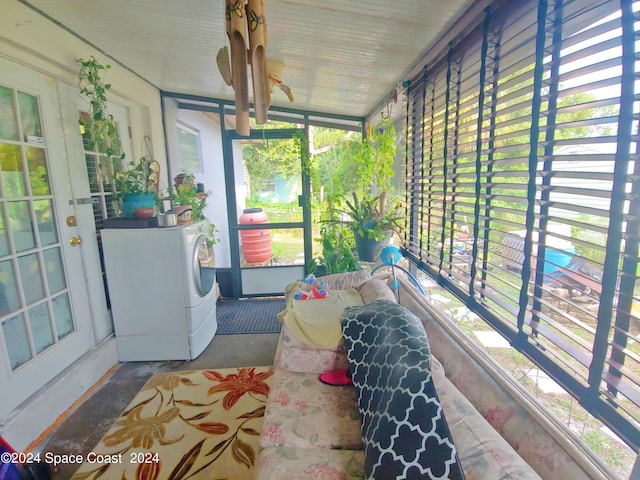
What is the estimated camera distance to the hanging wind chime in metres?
1.21

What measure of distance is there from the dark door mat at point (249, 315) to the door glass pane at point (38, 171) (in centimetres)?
185

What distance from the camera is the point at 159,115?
3408 mm

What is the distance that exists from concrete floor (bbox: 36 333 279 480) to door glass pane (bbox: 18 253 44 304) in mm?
789

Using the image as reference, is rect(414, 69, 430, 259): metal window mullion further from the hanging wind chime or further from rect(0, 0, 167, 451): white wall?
rect(0, 0, 167, 451): white wall

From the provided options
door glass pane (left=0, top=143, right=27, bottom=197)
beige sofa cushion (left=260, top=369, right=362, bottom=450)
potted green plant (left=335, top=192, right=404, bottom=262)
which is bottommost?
beige sofa cushion (left=260, top=369, right=362, bottom=450)

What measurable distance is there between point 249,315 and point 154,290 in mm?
1236

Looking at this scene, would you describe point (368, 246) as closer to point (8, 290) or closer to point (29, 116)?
point (8, 290)

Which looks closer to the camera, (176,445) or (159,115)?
(176,445)

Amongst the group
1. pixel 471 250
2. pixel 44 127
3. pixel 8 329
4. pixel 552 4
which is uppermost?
pixel 552 4

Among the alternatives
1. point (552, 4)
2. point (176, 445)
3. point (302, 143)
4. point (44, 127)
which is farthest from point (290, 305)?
point (302, 143)

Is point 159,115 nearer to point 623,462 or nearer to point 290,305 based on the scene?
point 290,305

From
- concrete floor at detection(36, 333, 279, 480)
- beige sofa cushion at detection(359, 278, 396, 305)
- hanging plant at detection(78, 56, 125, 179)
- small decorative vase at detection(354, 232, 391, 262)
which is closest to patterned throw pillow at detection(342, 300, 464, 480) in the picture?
beige sofa cushion at detection(359, 278, 396, 305)

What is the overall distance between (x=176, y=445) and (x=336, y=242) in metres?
2.07

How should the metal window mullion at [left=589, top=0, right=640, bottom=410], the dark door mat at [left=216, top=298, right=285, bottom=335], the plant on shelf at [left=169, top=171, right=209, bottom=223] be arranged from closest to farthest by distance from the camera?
the metal window mullion at [left=589, top=0, right=640, bottom=410] < the plant on shelf at [left=169, top=171, right=209, bottom=223] < the dark door mat at [left=216, top=298, right=285, bottom=335]
